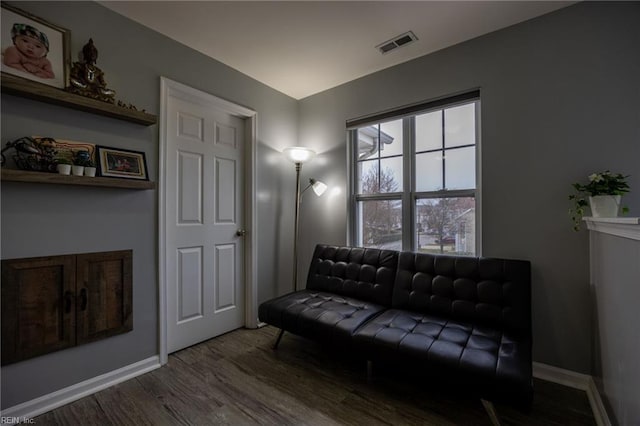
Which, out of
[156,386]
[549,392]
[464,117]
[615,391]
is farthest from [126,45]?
[549,392]

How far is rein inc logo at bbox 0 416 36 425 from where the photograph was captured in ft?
4.83

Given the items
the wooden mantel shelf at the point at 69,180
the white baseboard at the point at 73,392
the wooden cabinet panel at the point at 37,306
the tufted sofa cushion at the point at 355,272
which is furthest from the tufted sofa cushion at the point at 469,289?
the wooden cabinet panel at the point at 37,306

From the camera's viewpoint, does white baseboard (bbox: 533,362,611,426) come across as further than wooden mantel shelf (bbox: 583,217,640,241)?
Yes

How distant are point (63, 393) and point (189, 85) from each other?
231 cm

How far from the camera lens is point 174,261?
7.61ft

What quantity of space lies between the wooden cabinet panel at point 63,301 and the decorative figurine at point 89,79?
3.37 feet

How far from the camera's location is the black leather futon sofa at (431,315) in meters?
1.40

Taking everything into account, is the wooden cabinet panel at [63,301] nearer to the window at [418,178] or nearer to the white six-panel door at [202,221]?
the white six-panel door at [202,221]

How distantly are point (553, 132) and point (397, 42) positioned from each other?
1.34 metres

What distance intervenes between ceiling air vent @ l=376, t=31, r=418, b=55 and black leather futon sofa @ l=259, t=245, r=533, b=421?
175 centimetres

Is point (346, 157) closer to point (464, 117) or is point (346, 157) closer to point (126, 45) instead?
point (464, 117)

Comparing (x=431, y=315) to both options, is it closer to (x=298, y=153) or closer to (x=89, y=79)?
(x=298, y=153)

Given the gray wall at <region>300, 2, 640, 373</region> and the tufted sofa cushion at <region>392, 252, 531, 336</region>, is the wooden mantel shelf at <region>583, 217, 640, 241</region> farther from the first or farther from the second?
the tufted sofa cushion at <region>392, 252, 531, 336</region>

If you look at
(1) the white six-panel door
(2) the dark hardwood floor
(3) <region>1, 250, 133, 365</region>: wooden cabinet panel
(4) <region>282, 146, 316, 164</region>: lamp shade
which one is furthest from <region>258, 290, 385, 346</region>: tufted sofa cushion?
(4) <region>282, 146, 316, 164</region>: lamp shade
